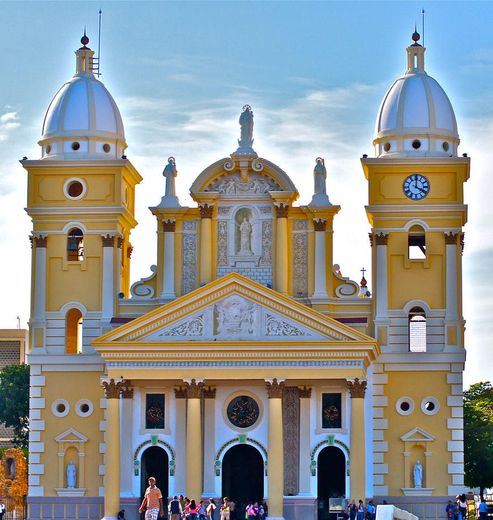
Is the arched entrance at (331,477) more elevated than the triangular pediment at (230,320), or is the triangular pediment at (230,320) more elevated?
the triangular pediment at (230,320)

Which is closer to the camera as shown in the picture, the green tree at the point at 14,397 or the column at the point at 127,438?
the column at the point at 127,438

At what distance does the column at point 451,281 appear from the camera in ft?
236

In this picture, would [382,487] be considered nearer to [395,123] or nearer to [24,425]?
[395,123]

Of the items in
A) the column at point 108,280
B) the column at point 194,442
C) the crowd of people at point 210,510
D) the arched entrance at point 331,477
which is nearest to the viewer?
the crowd of people at point 210,510

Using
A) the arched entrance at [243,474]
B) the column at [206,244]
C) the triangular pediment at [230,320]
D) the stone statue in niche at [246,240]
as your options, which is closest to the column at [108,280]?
the column at [206,244]

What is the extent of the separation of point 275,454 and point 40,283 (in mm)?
12121

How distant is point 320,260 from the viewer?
71812 mm

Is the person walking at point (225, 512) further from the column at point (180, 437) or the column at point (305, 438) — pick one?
the column at point (305, 438)

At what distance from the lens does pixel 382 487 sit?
233ft

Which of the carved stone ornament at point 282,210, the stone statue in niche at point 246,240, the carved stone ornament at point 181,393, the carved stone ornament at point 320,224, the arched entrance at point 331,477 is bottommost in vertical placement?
the arched entrance at point 331,477

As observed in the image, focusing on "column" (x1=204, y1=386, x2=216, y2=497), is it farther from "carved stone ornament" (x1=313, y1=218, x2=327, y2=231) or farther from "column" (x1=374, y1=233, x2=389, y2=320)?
"carved stone ornament" (x1=313, y1=218, x2=327, y2=231)

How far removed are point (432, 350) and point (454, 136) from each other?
342 inches

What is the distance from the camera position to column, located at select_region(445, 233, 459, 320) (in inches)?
2832

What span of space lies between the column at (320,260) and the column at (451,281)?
15.6 ft
